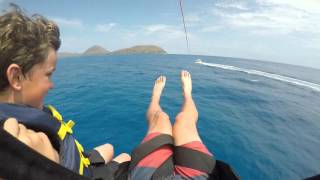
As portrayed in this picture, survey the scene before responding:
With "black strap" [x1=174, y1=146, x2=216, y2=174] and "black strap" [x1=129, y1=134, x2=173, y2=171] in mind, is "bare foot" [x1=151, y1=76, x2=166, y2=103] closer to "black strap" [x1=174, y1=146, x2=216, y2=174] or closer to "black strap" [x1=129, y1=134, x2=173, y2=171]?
"black strap" [x1=129, y1=134, x2=173, y2=171]

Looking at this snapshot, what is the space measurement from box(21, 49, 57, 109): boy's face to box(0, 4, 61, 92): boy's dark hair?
1.3 inches

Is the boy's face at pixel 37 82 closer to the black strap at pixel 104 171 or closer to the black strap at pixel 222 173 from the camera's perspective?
the black strap at pixel 104 171

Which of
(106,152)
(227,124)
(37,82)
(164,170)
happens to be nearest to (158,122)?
(164,170)

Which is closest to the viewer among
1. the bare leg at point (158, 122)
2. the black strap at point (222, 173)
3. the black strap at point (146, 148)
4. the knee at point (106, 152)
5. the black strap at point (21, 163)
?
the black strap at point (21, 163)

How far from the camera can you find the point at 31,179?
2.83 feet

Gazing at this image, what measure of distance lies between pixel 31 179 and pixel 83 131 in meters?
5.16

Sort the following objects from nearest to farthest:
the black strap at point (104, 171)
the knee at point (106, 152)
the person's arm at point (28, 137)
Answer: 1. the person's arm at point (28, 137)
2. the black strap at point (104, 171)
3. the knee at point (106, 152)

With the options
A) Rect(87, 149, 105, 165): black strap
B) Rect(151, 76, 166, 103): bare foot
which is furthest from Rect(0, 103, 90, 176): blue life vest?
Rect(151, 76, 166, 103): bare foot

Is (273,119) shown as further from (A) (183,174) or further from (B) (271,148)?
(A) (183,174)

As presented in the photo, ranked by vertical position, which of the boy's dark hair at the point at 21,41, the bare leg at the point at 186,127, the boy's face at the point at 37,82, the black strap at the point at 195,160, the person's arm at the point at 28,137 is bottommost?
the black strap at the point at 195,160

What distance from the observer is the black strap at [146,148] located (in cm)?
221

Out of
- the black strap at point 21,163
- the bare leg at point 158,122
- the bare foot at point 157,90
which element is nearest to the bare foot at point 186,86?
the bare foot at point 157,90

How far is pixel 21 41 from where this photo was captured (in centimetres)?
142

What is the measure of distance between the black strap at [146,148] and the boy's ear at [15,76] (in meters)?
1.13
